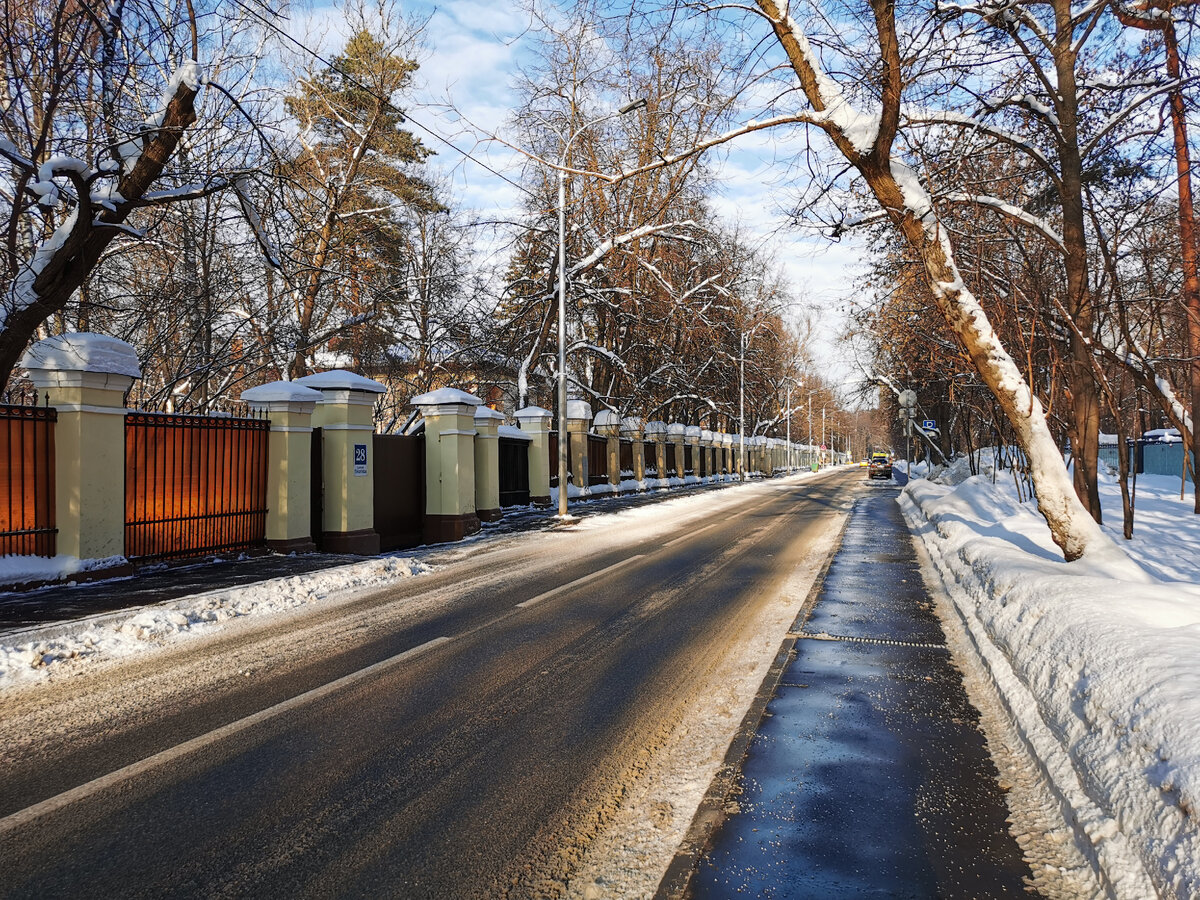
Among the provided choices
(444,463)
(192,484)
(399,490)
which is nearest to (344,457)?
(399,490)

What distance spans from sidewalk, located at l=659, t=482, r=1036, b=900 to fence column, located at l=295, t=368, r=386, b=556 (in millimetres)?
8885

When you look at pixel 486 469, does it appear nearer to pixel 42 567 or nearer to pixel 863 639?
pixel 42 567

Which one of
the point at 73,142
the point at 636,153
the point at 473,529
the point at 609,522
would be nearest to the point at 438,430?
the point at 473,529

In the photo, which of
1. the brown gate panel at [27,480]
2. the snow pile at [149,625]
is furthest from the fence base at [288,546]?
the brown gate panel at [27,480]

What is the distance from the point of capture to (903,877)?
2.96 m

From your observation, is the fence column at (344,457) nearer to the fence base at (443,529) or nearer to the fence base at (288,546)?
the fence base at (288,546)

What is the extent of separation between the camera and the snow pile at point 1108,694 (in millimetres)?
2766

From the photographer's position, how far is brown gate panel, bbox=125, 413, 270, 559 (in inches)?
408

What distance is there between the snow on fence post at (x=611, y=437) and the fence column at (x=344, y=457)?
1832 centimetres

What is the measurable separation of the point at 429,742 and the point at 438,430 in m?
12.1

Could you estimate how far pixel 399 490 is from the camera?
15.2 meters

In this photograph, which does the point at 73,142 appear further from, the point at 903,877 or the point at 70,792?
the point at 903,877

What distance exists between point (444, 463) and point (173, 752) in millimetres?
11777

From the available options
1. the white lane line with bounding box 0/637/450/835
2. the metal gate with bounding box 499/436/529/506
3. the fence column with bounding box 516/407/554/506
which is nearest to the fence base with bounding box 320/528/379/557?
the white lane line with bounding box 0/637/450/835
